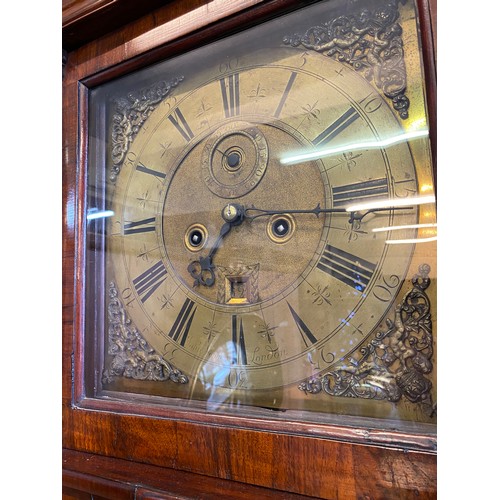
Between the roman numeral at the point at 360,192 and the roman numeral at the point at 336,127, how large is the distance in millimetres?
73

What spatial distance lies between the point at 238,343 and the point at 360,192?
280mm

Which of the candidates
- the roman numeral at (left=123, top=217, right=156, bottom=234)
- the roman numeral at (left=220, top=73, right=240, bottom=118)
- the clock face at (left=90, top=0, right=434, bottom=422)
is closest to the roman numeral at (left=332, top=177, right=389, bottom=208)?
the clock face at (left=90, top=0, right=434, bottom=422)

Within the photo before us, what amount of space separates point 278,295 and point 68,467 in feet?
1.47

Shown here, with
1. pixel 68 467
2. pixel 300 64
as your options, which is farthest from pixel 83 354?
pixel 300 64

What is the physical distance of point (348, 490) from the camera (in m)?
0.58

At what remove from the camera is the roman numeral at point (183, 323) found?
77 centimetres

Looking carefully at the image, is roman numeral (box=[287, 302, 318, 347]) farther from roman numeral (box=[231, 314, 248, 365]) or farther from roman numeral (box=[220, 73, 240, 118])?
roman numeral (box=[220, 73, 240, 118])

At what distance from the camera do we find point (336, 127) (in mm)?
678

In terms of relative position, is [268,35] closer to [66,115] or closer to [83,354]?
[66,115]

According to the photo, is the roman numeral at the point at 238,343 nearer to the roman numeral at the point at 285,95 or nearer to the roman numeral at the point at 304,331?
the roman numeral at the point at 304,331

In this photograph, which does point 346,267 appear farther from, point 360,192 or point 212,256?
point 212,256

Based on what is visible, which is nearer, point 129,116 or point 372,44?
point 372,44

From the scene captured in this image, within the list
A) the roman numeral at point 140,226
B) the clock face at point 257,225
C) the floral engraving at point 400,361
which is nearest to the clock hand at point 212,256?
the clock face at point 257,225

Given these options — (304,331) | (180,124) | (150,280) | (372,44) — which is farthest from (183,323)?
(372,44)
